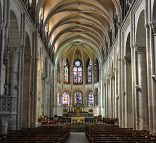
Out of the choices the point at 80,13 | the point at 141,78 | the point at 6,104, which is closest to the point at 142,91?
the point at 141,78

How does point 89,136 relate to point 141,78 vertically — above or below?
below

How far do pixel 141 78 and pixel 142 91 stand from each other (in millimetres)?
1130

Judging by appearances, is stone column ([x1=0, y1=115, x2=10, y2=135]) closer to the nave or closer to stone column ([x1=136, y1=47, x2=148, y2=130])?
the nave

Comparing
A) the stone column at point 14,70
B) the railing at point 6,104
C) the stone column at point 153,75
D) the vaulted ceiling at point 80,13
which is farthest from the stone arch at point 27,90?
the stone column at point 153,75

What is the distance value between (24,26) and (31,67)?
5.81m

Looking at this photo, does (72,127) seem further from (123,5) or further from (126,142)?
(126,142)

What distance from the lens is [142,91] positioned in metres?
25.2

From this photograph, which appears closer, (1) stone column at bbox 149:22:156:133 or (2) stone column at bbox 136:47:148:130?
(1) stone column at bbox 149:22:156:133

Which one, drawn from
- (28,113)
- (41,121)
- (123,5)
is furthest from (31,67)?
(123,5)

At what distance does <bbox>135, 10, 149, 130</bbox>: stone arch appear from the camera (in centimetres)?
2478

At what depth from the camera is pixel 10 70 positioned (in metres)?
25.6

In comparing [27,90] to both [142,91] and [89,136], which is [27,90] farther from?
[89,136]

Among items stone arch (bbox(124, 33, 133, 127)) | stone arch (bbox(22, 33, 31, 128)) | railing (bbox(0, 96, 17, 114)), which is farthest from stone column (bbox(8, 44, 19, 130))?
stone arch (bbox(124, 33, 133, 127))

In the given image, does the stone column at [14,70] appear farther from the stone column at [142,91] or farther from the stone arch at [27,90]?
the stone column at [142,91]
